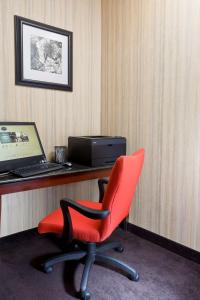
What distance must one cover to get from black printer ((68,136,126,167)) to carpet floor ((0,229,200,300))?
784 millimetres

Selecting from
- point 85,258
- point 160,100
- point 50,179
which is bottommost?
point 85,258

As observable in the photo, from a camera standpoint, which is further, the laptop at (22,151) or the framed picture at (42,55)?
the framed picture at (42,55)

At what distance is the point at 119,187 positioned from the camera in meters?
1.46

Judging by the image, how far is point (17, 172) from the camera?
1801 mm

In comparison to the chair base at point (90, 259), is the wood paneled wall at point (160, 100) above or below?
above

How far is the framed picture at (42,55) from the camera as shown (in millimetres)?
2174

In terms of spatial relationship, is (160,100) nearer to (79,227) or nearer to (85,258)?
(79,227)

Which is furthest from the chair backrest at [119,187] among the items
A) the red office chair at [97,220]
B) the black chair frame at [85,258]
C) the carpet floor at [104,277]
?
the carpet floor at [104,277]

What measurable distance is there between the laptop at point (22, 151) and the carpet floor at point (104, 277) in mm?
743

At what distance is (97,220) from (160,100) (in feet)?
3.81

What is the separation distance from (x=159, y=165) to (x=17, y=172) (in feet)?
3.92

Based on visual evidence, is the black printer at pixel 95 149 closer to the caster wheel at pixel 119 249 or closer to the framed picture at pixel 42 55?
the framed picture at pixel 42 55

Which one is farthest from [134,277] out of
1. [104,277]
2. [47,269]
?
[47,269]

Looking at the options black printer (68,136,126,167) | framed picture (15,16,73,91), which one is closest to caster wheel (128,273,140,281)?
black printer (68,136,126,167)
